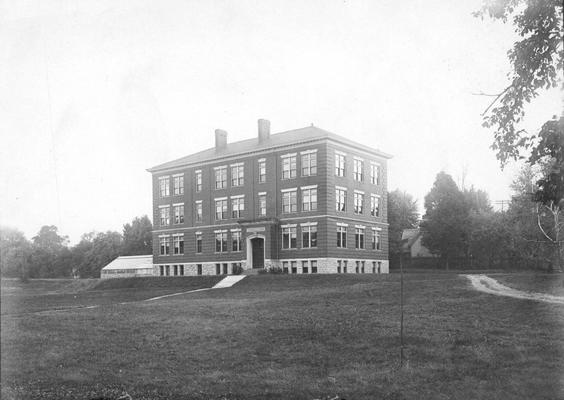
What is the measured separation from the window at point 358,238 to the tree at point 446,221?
1537 centimetres

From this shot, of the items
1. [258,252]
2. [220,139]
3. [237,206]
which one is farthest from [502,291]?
[220,139]

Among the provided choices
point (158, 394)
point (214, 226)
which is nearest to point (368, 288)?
point (158, 394)

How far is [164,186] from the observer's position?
5709 centimetres

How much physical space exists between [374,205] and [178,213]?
61.8 feet

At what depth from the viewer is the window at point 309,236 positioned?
44844mm

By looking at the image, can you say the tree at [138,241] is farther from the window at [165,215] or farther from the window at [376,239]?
the window at [376,239]

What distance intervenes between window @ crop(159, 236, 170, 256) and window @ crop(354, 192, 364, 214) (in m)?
19.7

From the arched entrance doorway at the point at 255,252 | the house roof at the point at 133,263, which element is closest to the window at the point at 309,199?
the arched entrance doorway at the point at 255,252

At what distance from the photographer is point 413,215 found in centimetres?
7719

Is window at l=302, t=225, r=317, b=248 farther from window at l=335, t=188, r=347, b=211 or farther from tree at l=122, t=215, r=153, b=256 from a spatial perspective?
tree at l=122, t=215, r=153, b=256

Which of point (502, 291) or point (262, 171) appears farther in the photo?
point (262, 171)

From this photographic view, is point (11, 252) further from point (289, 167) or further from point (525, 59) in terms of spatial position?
point (289, 167)

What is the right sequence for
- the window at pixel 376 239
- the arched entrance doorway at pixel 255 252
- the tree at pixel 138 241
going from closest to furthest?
the arched entrance doorway at pixel 255 252
the window at pixel 376 239
the tree at pixel 138 241

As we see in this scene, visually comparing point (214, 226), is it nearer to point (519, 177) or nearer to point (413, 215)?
point (519, 177)
